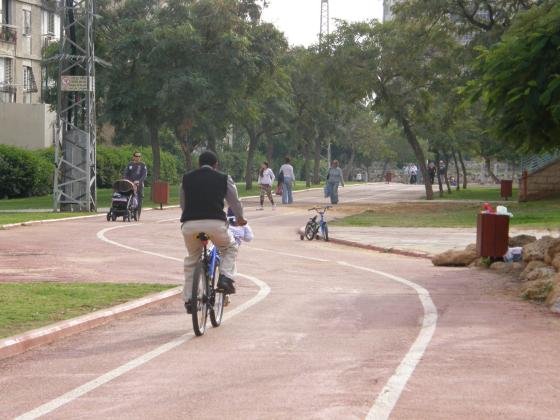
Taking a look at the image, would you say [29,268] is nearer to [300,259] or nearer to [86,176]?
[300,259]

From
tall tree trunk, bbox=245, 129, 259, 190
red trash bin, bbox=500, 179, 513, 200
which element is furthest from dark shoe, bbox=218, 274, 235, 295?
tall tree trunk, bbox=245, 129, 259, 190

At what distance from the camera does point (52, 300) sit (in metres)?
13.3

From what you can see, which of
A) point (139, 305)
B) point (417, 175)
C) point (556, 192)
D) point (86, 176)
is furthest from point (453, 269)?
point (417, 175)

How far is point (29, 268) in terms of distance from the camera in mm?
18000

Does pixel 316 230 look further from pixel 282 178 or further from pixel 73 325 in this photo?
pixel 282 178

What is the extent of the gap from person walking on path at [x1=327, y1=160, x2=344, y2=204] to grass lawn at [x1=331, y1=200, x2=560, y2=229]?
2.93m

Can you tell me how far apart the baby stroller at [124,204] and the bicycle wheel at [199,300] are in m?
20.8

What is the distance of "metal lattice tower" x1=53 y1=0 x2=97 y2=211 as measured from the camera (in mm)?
35844

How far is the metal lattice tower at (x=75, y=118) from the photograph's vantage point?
118 ft

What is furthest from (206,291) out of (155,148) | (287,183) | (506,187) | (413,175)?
(413,175)

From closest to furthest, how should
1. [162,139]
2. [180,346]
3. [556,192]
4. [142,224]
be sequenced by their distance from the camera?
[180,346], [142,224], [556,192], [162,139]

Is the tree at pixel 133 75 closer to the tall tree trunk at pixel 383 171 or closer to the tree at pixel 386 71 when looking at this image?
the tree at pixel 386 71

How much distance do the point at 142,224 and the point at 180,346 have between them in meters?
21.1

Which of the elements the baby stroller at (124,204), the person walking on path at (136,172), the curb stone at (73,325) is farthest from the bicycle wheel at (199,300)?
the person walking on path at (136,172)
